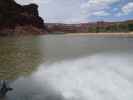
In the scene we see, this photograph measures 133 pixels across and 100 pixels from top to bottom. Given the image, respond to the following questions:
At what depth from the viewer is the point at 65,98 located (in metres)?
9.16

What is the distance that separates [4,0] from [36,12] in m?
34.4

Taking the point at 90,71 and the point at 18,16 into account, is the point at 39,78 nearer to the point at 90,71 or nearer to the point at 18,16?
the point at 90,71

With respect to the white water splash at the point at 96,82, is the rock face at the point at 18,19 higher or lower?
higher

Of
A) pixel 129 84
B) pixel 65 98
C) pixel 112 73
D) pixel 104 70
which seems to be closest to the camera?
pixel 65 98

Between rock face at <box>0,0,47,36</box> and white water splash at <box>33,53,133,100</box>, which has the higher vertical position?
rock face at <box>0,0,47,36</box>

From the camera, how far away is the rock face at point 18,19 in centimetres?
A: 13891

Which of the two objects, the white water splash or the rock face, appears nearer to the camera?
the white water splash

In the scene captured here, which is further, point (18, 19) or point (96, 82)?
point (18, 19)

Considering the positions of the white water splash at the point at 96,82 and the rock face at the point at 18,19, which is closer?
the white water splash at the point at 96,82

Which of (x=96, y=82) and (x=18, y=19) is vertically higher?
(x=18, y=19)

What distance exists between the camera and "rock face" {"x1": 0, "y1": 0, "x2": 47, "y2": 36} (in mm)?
138913

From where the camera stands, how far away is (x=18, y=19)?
154750mm

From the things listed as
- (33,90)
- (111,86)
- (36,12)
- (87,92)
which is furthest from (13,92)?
(36,12)

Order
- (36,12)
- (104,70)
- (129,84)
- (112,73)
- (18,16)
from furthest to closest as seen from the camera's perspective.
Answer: (36,12), (18,16), (104,70), (112,73), (129,84)
